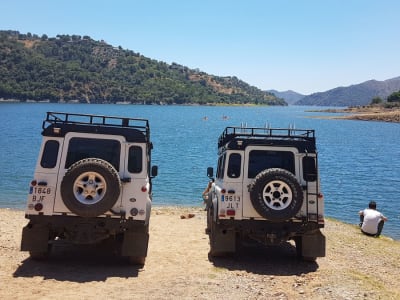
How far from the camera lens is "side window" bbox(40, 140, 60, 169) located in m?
9.12

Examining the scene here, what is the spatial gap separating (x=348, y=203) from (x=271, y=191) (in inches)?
634

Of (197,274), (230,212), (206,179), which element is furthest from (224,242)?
(206,179)

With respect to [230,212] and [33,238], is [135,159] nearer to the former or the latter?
[230,212]

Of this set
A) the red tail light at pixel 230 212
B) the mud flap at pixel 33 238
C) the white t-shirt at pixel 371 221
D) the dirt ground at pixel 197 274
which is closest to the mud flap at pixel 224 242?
the dirt ground at pixel 197 274

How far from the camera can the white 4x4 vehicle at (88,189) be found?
870cm

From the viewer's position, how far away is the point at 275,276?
30.6 feet

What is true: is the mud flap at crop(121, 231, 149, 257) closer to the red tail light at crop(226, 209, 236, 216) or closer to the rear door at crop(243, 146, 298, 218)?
the red tail light at crop(226, 209, 236, 216)

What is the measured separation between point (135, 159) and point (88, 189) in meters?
A: 1.14

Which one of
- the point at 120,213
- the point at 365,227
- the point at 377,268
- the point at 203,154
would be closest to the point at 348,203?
the point at 365,227

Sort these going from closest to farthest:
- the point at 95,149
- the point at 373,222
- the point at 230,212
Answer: the point at 95,149 → the point at 230,212 → the point at 373,222

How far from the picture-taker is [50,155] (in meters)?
9.17

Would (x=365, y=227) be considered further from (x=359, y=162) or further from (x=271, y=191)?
(x=359, y=162)

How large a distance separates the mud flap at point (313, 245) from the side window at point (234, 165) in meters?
2.07

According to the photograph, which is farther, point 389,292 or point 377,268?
point 377,268
